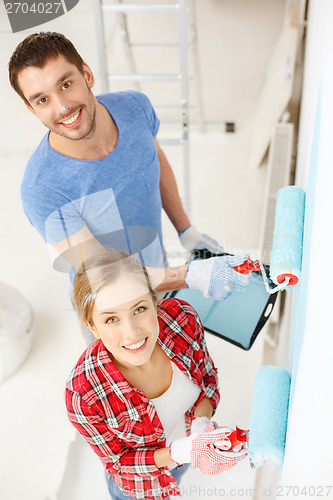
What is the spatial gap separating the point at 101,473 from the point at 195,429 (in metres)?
0.31

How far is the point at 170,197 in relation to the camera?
3.47 feet

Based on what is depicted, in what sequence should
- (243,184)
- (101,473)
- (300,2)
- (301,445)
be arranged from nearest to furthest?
(301,445)
(101,473)
(243,184)
(300,2)

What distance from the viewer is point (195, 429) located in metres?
0.77

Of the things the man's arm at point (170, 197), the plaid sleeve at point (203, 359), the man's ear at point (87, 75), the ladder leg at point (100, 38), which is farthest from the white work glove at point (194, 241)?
the man's ear at point (87, 75)

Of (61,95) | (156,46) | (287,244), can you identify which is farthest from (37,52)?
(156,46)

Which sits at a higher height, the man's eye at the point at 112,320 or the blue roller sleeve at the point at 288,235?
the blue roller sleeve at the point at 288,235

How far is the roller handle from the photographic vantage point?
0.74 metres

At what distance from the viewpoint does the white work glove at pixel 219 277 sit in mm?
752

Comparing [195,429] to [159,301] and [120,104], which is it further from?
[120,104]

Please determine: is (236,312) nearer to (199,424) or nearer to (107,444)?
(199,424)

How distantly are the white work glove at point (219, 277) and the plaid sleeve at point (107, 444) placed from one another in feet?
0.86

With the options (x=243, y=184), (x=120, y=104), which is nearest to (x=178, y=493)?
(x=120, y=104)

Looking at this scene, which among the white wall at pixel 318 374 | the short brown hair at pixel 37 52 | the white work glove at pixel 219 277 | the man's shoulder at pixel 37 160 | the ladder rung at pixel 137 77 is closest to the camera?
the white wall at pixel 318 374

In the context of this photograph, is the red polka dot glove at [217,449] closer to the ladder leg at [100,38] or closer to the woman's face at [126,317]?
the woman's face at [126,317]
